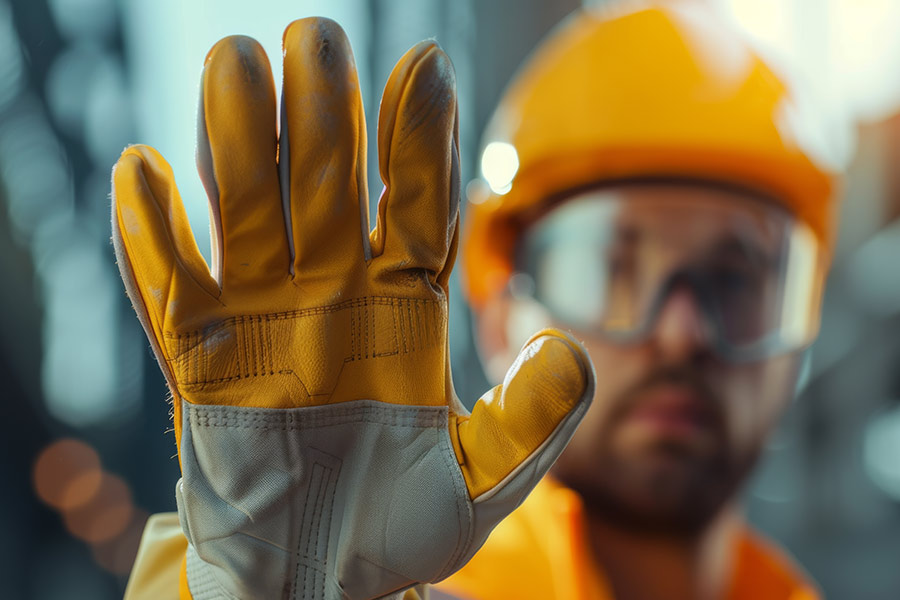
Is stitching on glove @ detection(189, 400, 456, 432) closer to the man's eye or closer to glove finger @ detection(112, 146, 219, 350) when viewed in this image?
glove finger @ detection(112, 146, 219, 350)

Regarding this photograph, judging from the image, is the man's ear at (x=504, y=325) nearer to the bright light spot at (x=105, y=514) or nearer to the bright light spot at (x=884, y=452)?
the bright light spot at (x=105, y=514)

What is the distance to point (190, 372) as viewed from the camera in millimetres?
744

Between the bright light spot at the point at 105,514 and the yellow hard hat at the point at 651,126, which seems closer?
the yellow hard hat at the point at 651,126

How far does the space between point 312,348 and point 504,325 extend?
98 centimetres

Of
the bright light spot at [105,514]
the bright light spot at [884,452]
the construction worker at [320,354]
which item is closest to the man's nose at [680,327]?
the construction worker at [320,354]

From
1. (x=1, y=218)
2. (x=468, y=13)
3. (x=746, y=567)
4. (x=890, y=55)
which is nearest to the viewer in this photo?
(x=746, y=567)

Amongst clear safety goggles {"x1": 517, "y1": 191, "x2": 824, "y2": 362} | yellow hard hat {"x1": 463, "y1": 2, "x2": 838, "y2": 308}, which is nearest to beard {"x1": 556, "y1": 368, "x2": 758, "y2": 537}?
clear safety goggles {"x1": 517, "y1": 191, "x2": 824, "y2": 362}

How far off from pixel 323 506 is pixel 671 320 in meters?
0.94

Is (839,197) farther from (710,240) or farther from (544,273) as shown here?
(544,273)

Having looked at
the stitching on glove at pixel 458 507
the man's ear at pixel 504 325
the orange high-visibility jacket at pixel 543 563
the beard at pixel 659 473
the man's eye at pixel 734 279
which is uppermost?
the stitching on glove at pixel 458 507

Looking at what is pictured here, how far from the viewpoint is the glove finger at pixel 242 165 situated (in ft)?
2.45

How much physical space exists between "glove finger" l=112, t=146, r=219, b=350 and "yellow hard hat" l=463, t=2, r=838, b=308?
93cm

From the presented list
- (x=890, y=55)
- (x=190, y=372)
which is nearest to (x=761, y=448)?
(x=190, y=372)

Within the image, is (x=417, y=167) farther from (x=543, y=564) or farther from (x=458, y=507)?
(x=543, y=564)
